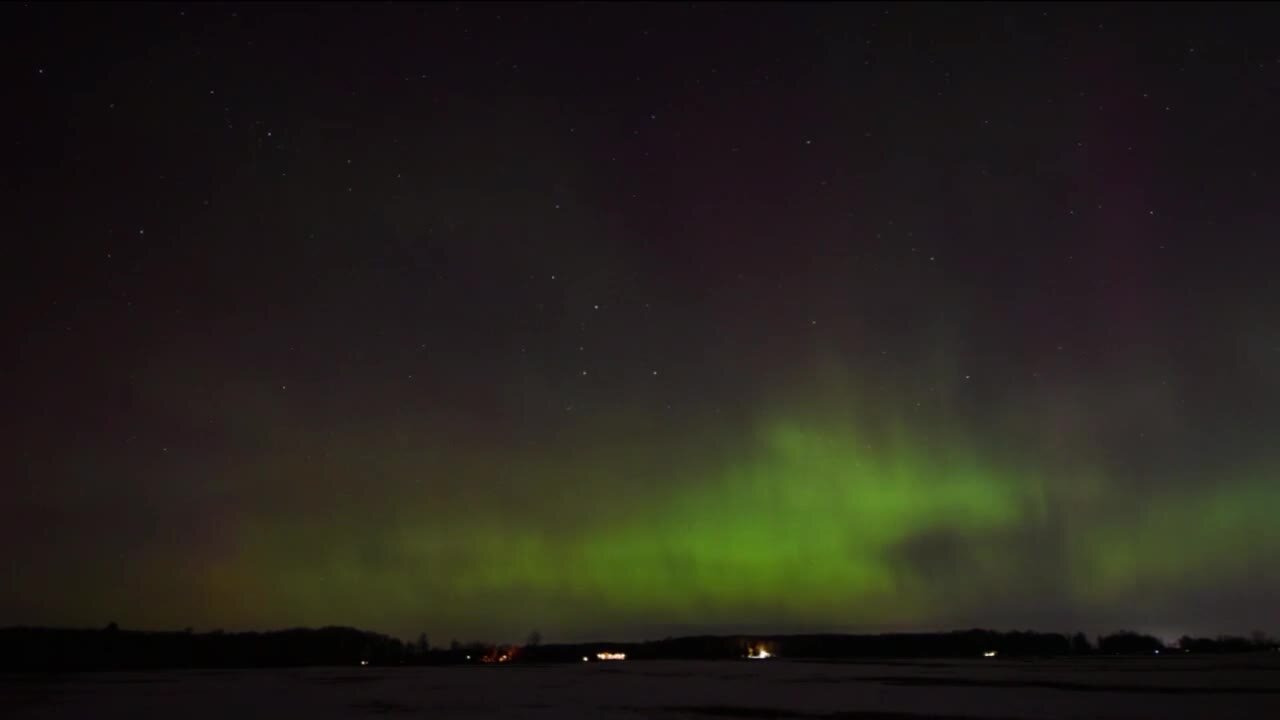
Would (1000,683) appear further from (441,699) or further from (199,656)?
(199,656)

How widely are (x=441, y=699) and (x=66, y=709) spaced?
38.7ft

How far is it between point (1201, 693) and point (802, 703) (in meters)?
15.3

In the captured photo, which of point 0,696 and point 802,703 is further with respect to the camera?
point 0,696

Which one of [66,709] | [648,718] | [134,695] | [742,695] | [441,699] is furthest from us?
[134,695]

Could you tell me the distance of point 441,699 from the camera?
1388 inches

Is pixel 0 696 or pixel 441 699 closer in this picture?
pixel 441 699

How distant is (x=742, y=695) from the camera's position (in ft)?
123

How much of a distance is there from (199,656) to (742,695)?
90252 millimetres

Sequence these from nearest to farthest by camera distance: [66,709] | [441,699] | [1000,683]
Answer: [66,709], [441,699], [1000,683]

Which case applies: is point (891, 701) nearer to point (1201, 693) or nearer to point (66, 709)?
point (1201, 693)

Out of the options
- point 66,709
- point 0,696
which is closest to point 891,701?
point 66,709

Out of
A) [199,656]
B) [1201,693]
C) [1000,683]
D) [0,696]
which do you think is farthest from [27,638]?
[1201,693]

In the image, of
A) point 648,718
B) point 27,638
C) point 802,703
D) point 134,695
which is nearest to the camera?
point 648,718

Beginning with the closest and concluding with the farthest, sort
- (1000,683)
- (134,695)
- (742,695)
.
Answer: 1. (742,695)
2. (134,695)
3. (1000,683)
